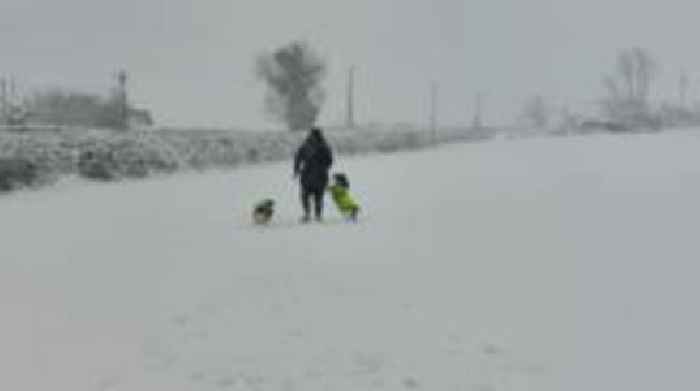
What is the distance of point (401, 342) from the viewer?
8.77 m

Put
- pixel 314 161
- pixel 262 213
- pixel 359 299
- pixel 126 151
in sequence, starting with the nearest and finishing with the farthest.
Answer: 1. pixel 359 299
2. pixel 314 161
3. pixel 262 213
4. pixel 126 151

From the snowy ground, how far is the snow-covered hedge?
986 centimetres

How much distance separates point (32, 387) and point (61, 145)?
27.6 meters

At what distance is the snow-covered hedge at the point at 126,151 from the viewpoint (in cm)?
3167

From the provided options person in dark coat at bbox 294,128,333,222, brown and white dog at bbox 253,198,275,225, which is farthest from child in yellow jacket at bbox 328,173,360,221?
brown and white dog at bbox 253,198,275,225

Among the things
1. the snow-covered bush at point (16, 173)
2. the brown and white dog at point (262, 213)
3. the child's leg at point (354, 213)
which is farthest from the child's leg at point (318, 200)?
the snow-covered bush at point (16, 173)

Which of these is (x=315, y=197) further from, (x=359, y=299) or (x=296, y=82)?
(x=296, y=82)

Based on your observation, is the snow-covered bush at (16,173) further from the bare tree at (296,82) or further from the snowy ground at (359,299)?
the bare tree at (296,82)

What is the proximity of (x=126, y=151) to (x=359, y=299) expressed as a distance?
27.7 meters

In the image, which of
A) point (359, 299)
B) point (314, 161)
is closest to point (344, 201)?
point (314, 161)

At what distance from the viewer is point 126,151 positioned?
3684cm

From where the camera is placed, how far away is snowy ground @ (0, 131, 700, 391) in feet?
26.1

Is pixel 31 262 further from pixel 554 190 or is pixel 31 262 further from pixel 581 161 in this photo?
pixel 581 161

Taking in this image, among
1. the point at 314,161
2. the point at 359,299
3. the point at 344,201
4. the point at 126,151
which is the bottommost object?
the point at 359,299
